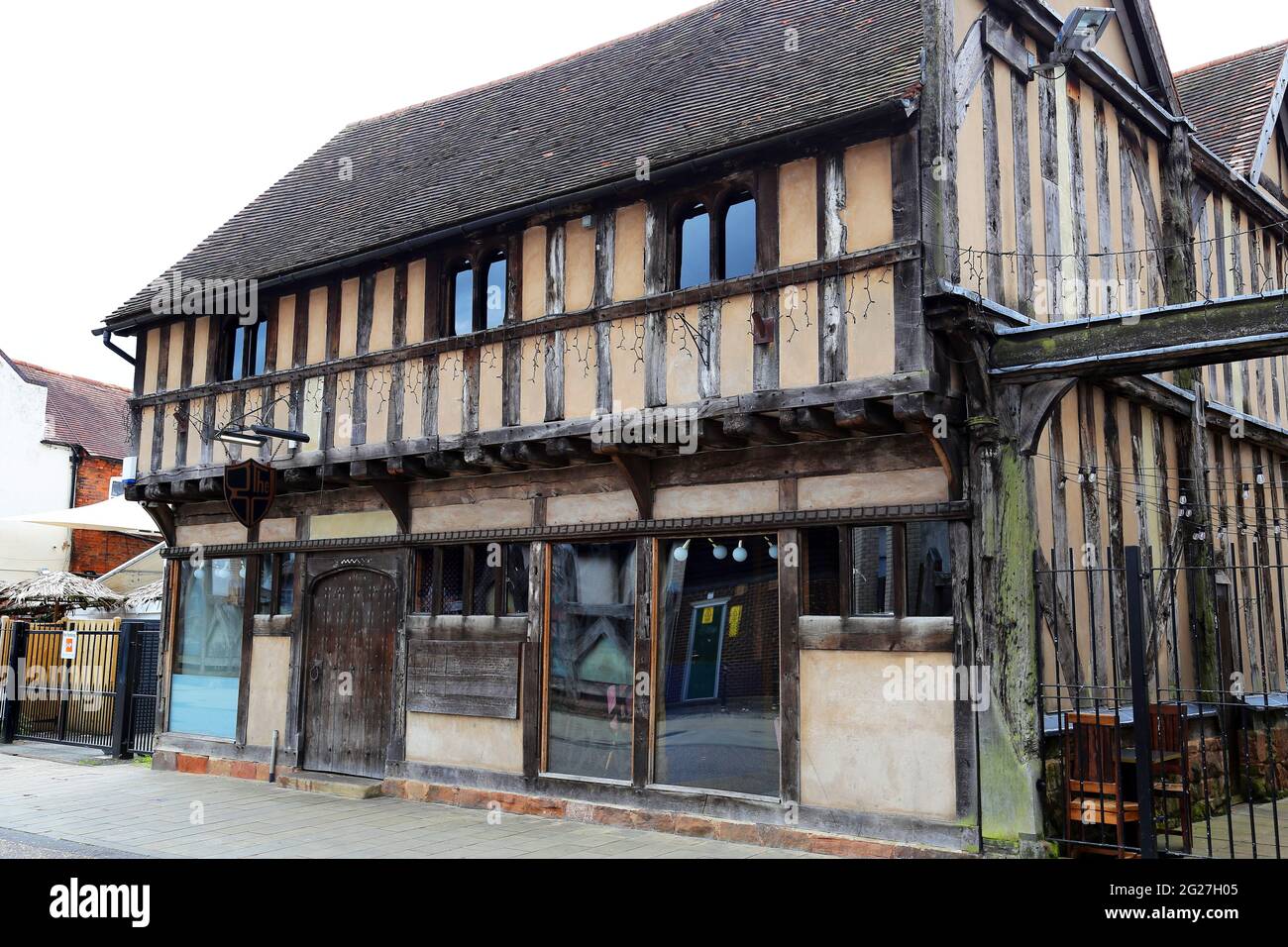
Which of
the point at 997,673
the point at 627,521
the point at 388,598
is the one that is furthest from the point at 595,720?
the point at 997,673

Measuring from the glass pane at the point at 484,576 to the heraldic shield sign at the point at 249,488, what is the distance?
8.63 ft

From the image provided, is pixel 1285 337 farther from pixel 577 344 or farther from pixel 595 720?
pixel 595 720

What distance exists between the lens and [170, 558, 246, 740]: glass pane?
13.1 meters

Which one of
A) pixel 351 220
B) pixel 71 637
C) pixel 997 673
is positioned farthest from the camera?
pixel 71 637

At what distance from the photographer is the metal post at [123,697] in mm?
14000

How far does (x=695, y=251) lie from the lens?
9.45 meters

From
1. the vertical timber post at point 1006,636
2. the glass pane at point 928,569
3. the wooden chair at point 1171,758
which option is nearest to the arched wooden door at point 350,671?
the glass pane at point 928,569

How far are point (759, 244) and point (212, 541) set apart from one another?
814 centimetres

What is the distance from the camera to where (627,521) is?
9.83 metres

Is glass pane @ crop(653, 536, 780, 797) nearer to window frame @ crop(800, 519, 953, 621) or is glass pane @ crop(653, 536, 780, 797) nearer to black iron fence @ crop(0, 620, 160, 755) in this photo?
window frame @ crop(800, 519, 953, 621)

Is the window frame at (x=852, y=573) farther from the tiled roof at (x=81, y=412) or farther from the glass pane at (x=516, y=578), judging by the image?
the tiled roof at (x=81, y=412)

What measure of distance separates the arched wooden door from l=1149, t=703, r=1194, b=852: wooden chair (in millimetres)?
7075

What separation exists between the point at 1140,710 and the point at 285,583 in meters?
9.23

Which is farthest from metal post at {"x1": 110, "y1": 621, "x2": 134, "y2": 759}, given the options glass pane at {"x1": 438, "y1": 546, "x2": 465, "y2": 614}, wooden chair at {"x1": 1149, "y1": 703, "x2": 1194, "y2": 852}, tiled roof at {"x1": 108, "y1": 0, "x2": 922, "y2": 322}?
wooden chair at {"x1": 1149, "y1": 703, "x2": 1194, "y2": 852}
